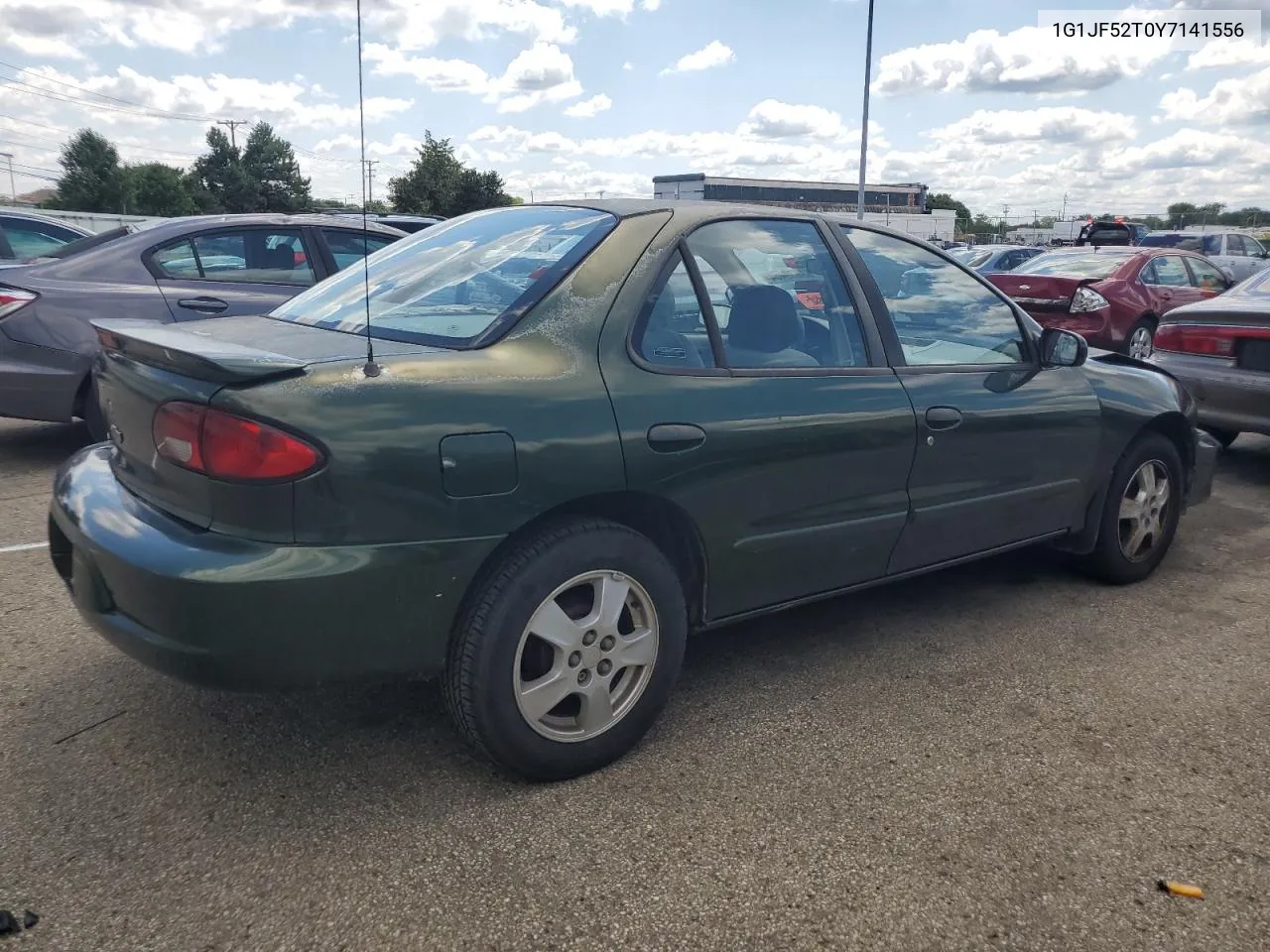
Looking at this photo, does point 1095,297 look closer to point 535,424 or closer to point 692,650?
point 692,650

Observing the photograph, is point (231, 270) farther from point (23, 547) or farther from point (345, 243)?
point (23, 547)

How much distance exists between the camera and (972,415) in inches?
139

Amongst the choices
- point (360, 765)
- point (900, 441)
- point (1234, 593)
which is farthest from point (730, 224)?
point (1234, 593)

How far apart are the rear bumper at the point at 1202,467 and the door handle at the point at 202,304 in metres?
5.22

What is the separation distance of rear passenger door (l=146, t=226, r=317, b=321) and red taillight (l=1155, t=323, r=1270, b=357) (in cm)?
548

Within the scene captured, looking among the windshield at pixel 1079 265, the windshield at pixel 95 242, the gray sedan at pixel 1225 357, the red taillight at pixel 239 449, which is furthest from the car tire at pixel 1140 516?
the windshield at pixel 1079 265

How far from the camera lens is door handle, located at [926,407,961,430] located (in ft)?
11.1

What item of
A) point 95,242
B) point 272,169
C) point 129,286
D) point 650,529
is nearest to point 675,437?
point 650,529

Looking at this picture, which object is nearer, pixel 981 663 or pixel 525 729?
pixel 525 729

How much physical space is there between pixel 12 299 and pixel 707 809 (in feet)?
17.0

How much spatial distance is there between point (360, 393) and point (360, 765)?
1053 mm

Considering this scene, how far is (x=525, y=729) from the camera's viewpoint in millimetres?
2562

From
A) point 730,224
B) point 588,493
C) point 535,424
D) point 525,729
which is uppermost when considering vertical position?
point 730,224

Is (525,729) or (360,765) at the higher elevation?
(525,729)
